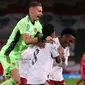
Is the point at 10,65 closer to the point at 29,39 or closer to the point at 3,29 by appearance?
the point at 29,39

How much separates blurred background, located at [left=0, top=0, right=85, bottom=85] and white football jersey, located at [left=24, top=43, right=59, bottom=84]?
1432cm

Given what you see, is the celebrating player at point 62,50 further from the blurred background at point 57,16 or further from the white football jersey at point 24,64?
the blurred background at point 57,16

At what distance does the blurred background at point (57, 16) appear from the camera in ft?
70.4

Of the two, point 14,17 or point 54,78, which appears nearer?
point 54,78

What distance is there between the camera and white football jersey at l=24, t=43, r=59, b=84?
661 centimetres

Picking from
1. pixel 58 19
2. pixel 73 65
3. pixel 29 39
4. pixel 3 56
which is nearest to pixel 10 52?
pixel 3 56

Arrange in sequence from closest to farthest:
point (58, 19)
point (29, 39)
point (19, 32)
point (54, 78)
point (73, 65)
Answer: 1. point (29, 39)
2. point (19, 32)
3. point (54, 78)
4. point (73, 65)
5. point (58, 19)

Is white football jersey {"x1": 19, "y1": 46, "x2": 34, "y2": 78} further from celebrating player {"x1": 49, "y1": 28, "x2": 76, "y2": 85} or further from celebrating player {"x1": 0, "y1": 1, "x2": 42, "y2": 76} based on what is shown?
celebrating player {"x1": 49, "y1": 28, "x2": 76, "y2": 85}

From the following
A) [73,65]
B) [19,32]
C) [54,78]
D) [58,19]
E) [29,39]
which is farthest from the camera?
[58,19]

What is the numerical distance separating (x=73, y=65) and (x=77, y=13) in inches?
114

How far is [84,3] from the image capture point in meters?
22.7

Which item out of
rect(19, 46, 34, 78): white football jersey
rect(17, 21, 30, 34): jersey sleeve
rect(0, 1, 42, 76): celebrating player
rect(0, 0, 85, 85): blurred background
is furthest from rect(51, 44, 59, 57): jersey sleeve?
rect(0, 0, 85, 85): blurred background

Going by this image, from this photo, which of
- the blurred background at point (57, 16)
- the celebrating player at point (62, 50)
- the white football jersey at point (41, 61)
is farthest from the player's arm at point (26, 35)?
the blurred background at point (57, 16)

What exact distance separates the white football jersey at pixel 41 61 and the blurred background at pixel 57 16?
14.3 metres
